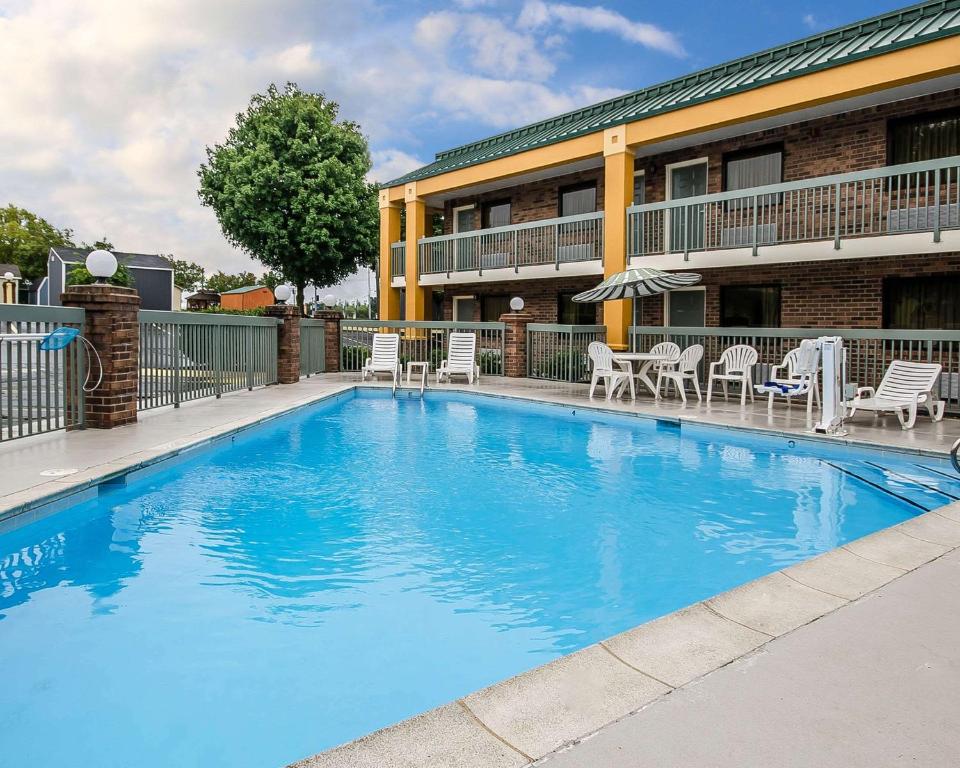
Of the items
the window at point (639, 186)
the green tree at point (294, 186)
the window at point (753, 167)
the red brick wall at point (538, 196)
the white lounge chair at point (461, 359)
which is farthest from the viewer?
the green tree at point (294, 186)

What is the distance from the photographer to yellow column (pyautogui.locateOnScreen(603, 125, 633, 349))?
47.4 ft

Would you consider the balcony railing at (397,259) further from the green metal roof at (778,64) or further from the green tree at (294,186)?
the green tree at (294,186)

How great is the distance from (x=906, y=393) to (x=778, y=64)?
8016 mm

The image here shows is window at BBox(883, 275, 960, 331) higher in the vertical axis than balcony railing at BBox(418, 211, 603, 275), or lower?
lower

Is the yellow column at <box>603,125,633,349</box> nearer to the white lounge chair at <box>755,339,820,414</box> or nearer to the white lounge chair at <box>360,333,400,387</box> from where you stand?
the white lounge chair at <box>360,333,400,387</box>

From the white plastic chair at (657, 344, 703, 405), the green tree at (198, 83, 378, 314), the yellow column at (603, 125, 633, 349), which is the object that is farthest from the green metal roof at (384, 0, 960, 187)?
the green tree at (198, 83, 378, 314)

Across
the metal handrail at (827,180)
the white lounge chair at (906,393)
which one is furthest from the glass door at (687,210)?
the white lounge chair at (906,393)

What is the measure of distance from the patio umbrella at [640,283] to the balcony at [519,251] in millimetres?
2961

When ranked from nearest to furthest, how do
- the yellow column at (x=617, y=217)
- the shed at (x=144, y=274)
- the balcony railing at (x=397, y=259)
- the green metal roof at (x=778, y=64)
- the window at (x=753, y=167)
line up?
the green metal roof at (x=778, y=64)
the window at (x=753, y=167)
the yellow column at (x=617, y=217)
the balcony railing at (x=397, y=259)
the shed at (x=144, y=274)

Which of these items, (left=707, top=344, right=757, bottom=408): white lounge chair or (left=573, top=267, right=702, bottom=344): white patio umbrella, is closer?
(left=707, top=344, right=757, bottom=408): white lounge chair

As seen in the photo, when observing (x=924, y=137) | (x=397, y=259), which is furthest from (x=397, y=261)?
(x=924, y=137)

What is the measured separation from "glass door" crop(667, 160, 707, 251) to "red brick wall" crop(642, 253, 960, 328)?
1349mm

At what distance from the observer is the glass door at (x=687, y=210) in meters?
13.7

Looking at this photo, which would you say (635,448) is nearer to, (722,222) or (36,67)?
(722,222)
